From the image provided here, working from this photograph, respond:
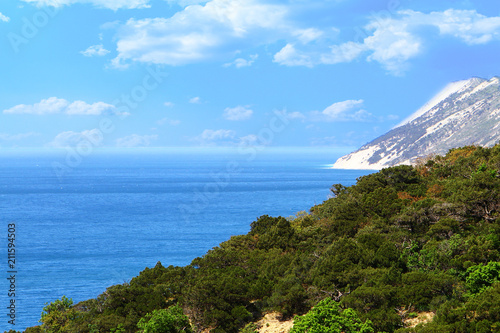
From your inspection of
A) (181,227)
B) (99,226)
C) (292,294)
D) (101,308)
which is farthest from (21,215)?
(292,294)

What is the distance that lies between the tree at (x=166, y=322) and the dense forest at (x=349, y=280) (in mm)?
55

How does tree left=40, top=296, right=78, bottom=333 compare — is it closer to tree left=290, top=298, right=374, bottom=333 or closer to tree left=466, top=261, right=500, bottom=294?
tree left=290, top=298, right=374, bottom=333

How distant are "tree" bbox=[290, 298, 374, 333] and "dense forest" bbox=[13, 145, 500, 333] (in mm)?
43

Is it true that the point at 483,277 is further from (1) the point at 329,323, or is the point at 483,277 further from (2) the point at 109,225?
(2) the point at 109,225

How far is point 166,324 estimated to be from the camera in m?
22.9

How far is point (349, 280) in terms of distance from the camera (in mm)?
25688

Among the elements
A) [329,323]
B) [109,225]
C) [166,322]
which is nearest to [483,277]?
[329,323]

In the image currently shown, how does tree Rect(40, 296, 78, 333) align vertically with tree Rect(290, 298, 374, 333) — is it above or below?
below

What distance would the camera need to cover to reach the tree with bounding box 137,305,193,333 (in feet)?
74.7

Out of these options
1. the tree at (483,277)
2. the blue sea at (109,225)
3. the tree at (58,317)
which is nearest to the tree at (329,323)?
the tree at (483,277)

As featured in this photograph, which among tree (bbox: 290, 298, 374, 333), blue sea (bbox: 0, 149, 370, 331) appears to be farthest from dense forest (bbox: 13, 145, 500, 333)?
blue sea (bbox: 0, 149, 370, 331)

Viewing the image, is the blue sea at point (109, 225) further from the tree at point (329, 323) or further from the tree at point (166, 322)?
the tree at point (329, 323)

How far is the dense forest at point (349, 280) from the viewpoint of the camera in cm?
2112

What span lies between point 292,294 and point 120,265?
54.3 meters
